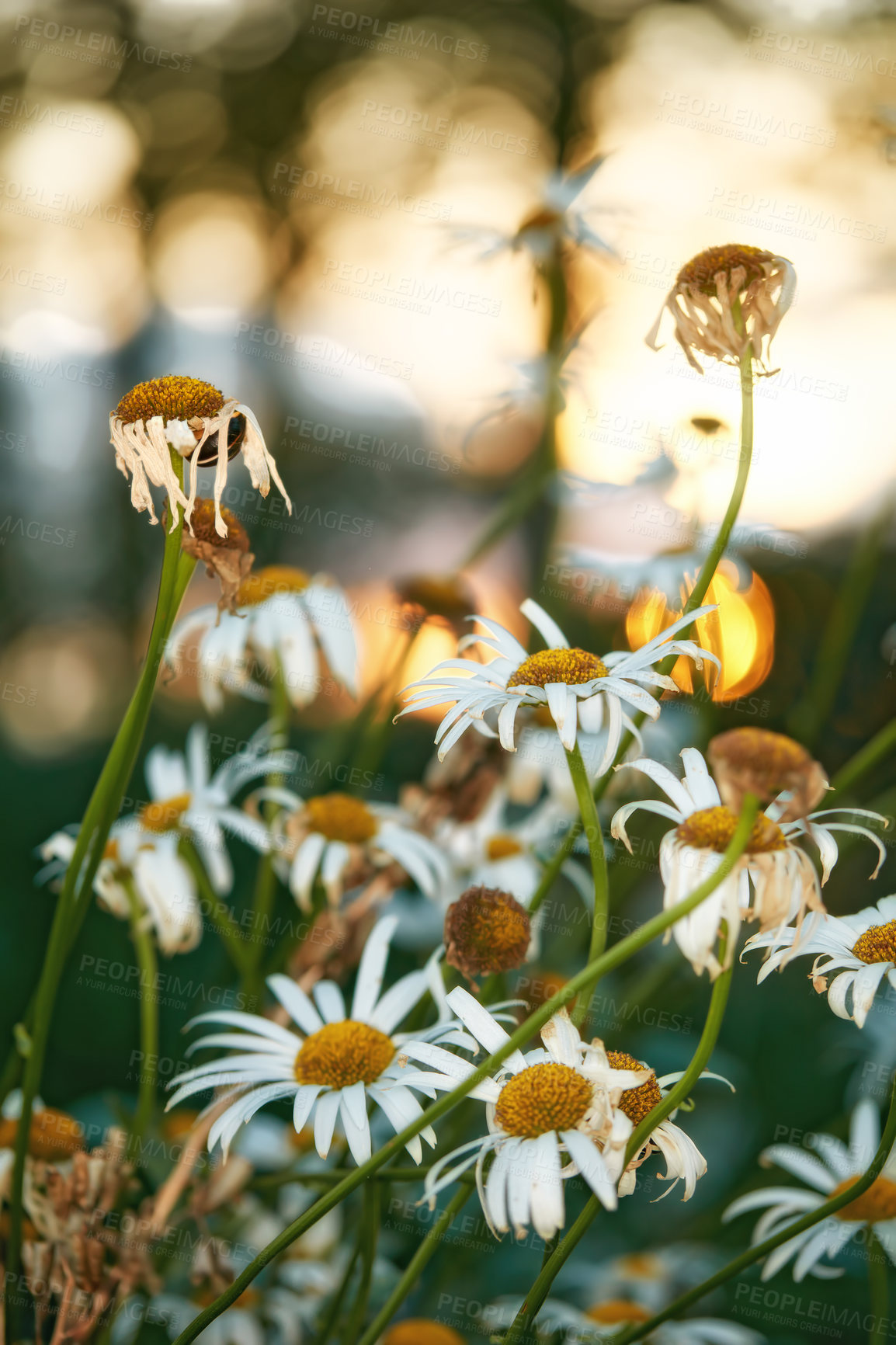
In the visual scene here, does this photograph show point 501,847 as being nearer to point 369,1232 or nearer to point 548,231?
point 369,1232

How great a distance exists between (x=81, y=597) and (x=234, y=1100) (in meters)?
1.78

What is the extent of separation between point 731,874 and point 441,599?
0.61 m

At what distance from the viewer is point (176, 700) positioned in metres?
2.02

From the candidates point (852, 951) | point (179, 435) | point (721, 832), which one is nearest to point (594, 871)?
point (721, 832)

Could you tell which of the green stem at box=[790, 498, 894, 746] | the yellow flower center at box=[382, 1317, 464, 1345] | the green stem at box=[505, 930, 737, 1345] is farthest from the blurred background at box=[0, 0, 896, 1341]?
the green stem at box=[505, 930, 737, 1345]

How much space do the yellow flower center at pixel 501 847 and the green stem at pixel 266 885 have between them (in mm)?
224

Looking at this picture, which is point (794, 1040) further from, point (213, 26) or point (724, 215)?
point (213, 26)

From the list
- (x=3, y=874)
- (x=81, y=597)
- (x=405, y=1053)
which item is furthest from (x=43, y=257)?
(x=405, y=1053)

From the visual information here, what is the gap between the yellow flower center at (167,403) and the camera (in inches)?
18.6

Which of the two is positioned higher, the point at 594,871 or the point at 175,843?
the point at 594,871

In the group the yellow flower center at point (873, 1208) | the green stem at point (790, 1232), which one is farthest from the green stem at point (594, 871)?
the yellow flower center at point (873, 1208)

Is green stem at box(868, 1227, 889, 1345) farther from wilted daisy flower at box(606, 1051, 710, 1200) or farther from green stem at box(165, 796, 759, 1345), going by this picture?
green stem at box(165, 796, 759, 1345)

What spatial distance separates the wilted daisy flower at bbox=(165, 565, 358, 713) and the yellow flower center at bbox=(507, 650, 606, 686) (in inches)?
14.5

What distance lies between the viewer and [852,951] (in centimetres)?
49
